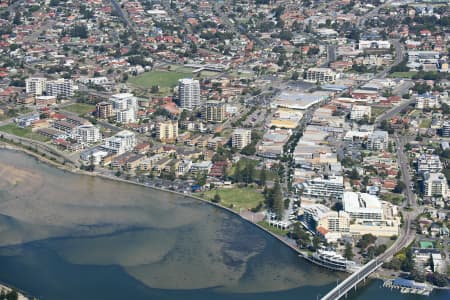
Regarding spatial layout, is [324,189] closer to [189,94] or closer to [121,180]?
[121,180]

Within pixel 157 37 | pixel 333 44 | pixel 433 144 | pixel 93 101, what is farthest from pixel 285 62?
pixel 433 144

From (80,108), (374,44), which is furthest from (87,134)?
(374,44)

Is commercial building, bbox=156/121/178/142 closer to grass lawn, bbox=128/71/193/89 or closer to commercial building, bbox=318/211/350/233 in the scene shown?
grass lawn, bbox=128/71/193/89

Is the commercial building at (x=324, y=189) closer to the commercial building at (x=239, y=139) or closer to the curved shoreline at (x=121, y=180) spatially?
the curved shoreline at (x=121, y=180)

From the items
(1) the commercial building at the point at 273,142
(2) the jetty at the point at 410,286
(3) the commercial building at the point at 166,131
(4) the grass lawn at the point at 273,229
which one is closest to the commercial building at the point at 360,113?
(1) the commercial building at the point at 273,142

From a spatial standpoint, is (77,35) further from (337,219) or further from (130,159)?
(337,219)

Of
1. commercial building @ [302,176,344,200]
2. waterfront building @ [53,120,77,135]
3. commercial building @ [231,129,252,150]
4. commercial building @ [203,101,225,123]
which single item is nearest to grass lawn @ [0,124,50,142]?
waterfront building @ [53,120,77,135]
